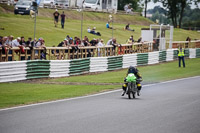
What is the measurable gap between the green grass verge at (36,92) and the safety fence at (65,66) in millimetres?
953

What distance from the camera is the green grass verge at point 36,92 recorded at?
554 inches

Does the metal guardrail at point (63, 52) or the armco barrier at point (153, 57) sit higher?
the metal guardrail at point (63, 52)

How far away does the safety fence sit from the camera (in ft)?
63.0

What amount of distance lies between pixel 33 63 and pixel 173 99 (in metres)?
8.56

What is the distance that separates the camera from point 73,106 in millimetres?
12703

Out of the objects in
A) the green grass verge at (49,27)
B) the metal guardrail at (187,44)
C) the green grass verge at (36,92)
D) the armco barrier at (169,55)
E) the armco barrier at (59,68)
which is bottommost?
the green grass verge at (36,92)

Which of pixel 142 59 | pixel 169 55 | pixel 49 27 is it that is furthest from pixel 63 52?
pixel 49 27

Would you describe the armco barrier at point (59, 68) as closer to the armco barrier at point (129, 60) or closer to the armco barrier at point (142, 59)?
the armco barrier at point (129, 60)

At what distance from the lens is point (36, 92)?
16.5 m

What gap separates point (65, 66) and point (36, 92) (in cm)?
666

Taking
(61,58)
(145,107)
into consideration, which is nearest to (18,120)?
(145,107)

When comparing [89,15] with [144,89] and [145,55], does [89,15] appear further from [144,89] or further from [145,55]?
[144,89]

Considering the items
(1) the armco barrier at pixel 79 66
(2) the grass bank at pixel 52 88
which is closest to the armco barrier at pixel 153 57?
(2) the grass bank at pixel 52 88

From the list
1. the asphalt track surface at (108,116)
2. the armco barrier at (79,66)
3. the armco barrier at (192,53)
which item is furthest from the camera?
the armco barrier at (192,53)
